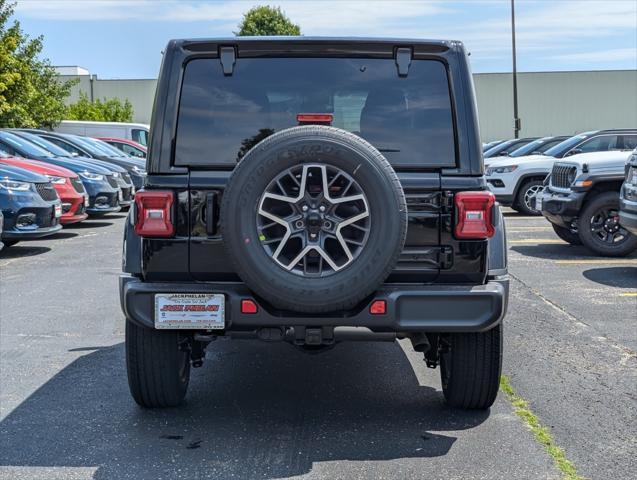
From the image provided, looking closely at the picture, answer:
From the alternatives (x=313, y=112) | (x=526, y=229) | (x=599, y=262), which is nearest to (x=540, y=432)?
(x=313, y=112)

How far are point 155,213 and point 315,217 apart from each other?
32.6 inches

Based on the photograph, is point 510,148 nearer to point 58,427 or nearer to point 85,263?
point 85,263

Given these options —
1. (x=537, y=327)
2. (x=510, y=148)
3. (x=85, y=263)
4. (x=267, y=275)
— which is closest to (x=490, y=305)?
(x=267, y=275)

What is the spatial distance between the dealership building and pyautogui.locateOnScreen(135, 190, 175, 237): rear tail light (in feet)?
183

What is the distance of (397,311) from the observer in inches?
172

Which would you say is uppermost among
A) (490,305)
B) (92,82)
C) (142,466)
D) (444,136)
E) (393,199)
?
(92,82)

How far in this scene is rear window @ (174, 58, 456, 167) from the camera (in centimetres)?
455

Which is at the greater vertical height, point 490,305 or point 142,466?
point 490,305

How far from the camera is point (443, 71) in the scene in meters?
4.61

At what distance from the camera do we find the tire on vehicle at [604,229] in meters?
11.7

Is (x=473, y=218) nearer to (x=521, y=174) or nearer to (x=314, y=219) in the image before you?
(x=314, y=219)

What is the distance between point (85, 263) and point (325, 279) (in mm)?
7603

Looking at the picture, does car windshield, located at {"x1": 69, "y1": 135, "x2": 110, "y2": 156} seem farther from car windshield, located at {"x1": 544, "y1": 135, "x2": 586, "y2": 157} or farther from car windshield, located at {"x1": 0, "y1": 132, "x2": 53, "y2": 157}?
car windshield, located at {"x1": 544, "y1": 135, "x2": 586, "y2": 157}

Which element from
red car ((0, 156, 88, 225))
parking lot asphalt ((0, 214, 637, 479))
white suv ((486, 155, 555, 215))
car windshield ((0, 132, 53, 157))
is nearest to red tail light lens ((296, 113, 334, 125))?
parking lot asphalt ((0, 214, 637, 479))
